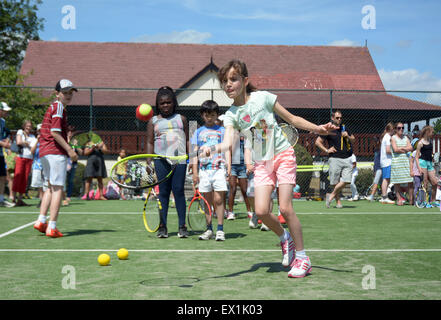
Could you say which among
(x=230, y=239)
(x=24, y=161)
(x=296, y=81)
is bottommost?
(x=230, y=239)

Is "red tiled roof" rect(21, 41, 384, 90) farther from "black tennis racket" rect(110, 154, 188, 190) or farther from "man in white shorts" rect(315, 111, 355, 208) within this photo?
"black tennis racket" rect(110, 154, 188, 190)

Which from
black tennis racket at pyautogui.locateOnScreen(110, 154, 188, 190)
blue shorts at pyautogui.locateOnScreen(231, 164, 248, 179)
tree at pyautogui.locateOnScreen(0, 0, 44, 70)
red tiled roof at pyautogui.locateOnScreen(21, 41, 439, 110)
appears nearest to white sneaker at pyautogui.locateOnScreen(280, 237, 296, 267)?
black tennis racket at pyautogui.locateOnScreen(110, 154, 188, 190)

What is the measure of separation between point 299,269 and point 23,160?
9.88 metres

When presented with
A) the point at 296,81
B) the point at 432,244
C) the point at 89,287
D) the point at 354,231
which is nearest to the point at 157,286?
the point at 89,287

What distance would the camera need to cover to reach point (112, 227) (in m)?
8.90

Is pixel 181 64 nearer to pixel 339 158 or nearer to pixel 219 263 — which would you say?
pixel 339 158

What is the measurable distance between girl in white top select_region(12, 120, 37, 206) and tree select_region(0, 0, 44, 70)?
106ft

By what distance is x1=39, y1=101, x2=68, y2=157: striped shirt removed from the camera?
7.43 meters

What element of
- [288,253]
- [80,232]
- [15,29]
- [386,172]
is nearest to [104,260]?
[288,253]

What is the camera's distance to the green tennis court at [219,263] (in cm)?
429

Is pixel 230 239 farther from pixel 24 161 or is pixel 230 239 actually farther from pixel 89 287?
pixel 24 161

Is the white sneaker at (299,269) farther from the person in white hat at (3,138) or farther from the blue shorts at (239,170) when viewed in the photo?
the person in white hat at (3,138)
